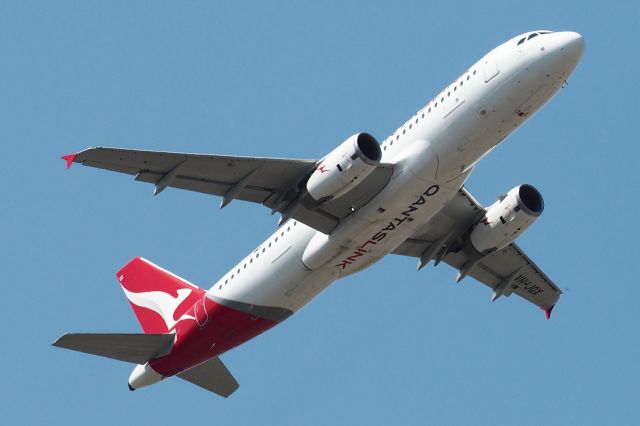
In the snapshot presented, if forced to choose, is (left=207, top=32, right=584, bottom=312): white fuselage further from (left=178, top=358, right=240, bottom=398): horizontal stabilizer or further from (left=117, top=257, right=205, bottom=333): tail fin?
(left=178, top=358, right=240, bottom=398): horizontal stabilizer

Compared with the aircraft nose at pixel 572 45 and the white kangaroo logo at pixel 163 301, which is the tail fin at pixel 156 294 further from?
the aircraft nose at pixel 572 45

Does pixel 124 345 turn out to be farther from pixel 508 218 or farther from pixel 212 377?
pixel 508 218

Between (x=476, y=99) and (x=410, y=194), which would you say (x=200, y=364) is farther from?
A: (x=476, y=99)

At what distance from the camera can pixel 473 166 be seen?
1673 inches

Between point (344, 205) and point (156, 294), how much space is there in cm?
1077

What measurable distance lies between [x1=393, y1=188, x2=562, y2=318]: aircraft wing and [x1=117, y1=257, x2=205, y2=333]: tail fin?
816 cm

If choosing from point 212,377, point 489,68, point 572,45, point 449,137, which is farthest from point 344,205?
point 212,377

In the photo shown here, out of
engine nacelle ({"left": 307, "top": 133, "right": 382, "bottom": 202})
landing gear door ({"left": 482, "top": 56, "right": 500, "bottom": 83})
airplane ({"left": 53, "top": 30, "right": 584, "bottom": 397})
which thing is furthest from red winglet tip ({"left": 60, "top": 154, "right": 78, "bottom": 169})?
landing gear door ({"left": 482, "top": 56, "right": 500, "bottom": 83})

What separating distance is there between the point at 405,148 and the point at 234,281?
27.5 feet

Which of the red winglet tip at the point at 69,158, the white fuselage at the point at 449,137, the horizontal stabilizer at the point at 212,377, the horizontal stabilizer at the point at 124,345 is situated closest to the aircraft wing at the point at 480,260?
the white fuselage at the point at 449,137

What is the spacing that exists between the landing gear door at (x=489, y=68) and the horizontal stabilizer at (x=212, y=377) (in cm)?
1606

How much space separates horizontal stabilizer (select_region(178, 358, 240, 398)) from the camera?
1955 inches

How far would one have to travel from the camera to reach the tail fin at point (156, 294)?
159ft

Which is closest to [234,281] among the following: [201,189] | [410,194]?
[201,189]
